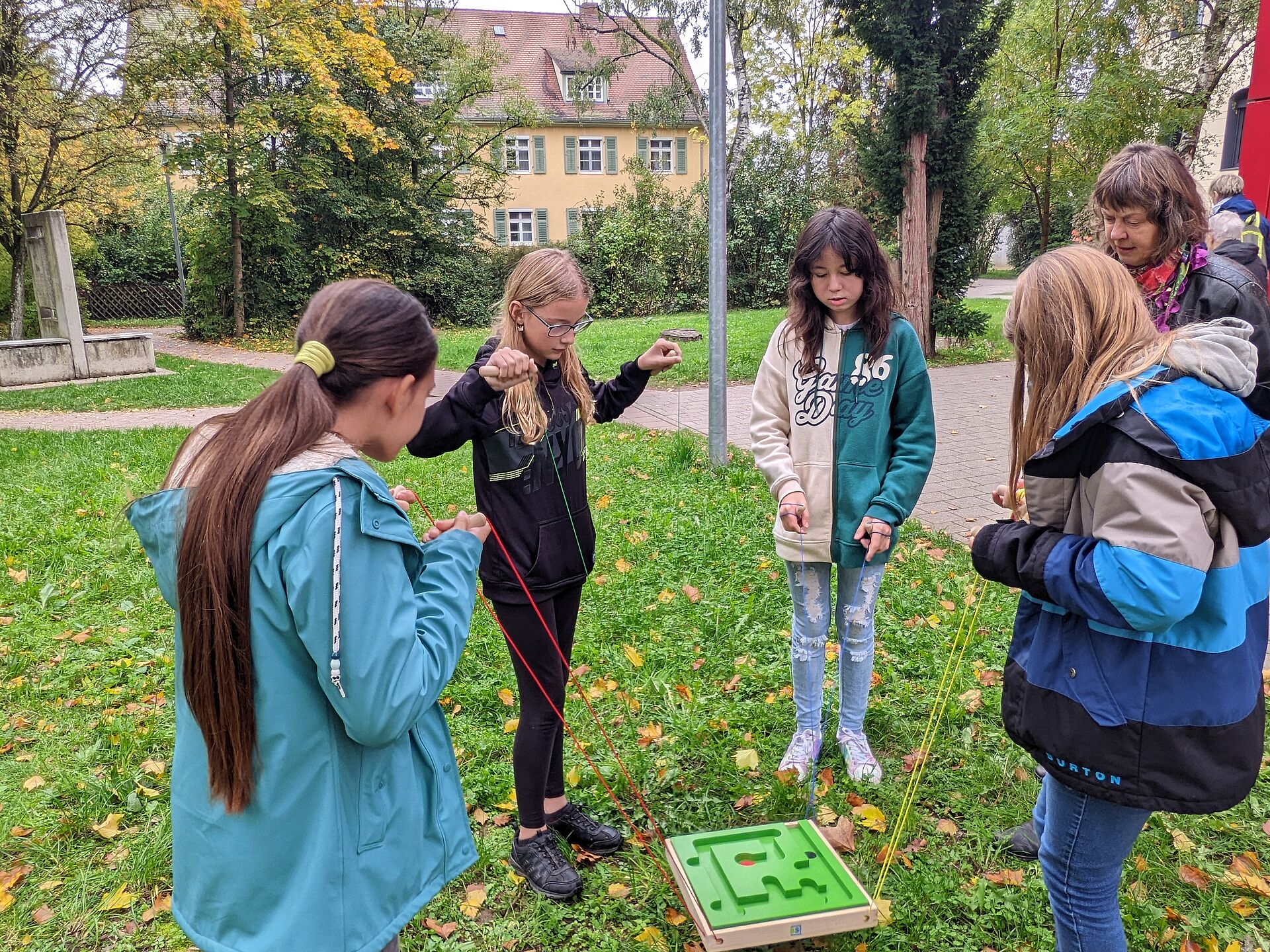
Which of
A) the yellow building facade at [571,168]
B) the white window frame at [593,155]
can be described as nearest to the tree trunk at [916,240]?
the yellow building facade at [571,168]

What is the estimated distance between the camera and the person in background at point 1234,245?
135 inches

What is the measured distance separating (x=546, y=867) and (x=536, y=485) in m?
1.26

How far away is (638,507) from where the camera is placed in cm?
662

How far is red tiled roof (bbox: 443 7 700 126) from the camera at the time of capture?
38875 mm

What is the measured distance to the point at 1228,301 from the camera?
284 centimetres

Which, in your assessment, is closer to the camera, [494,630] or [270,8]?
[494,630]

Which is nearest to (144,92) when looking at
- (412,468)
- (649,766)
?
(412,468)

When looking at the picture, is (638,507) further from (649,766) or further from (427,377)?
(427,377)

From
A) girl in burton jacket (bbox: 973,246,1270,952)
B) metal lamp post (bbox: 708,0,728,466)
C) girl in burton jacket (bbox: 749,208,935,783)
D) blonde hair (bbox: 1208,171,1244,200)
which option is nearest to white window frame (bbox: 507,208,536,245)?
metal lamp post (bbox: 708,0,728,466)

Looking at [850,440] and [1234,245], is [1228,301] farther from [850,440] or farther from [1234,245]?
[850,440]

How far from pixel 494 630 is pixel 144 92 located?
18.1 meters

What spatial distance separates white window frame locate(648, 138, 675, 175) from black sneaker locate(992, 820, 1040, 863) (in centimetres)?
3818

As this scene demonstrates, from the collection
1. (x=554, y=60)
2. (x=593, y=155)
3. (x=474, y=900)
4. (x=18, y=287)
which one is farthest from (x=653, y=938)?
(x=554, y=60)

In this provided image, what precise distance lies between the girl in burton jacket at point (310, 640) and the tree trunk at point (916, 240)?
1211 cm
